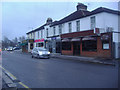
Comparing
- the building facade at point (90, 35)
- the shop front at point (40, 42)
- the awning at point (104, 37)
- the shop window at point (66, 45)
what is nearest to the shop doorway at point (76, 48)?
the building facade at point (90, 35)

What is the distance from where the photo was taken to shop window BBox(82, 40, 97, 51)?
20.4 m

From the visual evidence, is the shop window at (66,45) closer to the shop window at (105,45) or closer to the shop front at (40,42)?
the shop window at (105,45)

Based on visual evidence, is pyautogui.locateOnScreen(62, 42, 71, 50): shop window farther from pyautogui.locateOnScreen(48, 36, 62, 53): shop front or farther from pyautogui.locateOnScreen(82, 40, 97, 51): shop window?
pyautogui.locateOnScreen(82, 40, 97, 51): shop window

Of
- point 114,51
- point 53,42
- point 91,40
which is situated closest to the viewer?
point 114,51

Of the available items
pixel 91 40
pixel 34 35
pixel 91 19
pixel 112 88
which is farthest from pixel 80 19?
pixel 34 35

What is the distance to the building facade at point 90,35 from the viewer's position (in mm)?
18453

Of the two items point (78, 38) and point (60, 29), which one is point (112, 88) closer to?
point (78, 38)

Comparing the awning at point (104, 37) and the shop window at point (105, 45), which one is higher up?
the awning at point (104, 37)

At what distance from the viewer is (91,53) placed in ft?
68.4

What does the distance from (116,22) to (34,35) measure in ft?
88.9

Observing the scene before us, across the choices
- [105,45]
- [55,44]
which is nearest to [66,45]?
[55,44]

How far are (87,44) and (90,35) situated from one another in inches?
71.8

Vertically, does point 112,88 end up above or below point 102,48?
below

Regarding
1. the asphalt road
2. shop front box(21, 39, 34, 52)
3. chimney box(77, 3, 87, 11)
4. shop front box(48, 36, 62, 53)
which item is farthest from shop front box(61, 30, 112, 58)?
shop front box(21, 39, 34, 52)
